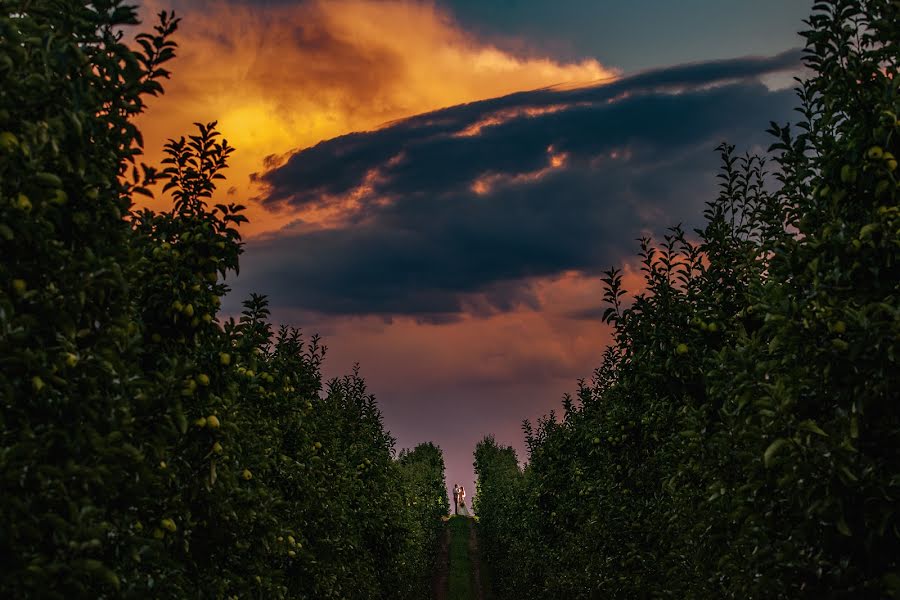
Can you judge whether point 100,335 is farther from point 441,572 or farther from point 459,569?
point 459,569

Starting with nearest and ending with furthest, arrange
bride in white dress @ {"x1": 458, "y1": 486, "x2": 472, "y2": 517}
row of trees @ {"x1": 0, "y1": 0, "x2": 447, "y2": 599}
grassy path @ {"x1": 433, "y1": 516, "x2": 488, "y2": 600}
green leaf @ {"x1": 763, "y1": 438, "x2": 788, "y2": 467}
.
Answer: row of trees @ {"x1": 0, "y1": 0, "x2": 447, "y2": 599}
green leaf @ {"x1": 763, "y1": 438, "x2": 788, "y2": 467}
grassy path @ {"x1": 433, "y1": 516, "x2": 488, "y2": 600}
bride in white dress @ {"x1": 458, "y1": 486, "x2": 472, "y2": 517}

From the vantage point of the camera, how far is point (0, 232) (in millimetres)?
4879

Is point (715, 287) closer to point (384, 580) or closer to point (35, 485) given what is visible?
point (35, 485)

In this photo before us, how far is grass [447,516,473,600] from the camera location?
4347cm

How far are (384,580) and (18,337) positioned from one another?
22964 mm

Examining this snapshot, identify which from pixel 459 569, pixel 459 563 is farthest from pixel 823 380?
pixel 459 563

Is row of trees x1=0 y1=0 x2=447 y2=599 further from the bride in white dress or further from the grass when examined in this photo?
the bride in white dress

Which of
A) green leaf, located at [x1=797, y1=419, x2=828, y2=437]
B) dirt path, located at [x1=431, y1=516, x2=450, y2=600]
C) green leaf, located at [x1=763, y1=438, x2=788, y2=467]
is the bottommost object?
green leaf, located at [x1=763, y1=438, x2=788, y2=467]

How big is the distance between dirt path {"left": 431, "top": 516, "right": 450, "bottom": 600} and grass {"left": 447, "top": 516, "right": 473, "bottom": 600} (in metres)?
0.30

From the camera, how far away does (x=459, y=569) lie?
172ft

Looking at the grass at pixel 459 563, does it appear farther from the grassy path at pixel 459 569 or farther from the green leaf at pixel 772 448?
the green leaf at pixel 772 448

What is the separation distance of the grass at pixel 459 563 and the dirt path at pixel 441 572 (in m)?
0.30

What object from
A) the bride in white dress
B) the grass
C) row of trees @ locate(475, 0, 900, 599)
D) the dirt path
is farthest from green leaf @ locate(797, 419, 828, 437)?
the bride in white dress

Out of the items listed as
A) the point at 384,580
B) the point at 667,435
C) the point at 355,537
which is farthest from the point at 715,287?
the point at 384,580
